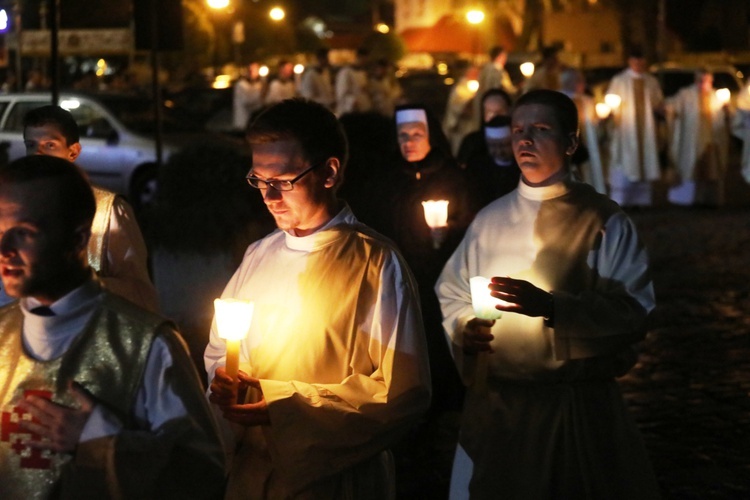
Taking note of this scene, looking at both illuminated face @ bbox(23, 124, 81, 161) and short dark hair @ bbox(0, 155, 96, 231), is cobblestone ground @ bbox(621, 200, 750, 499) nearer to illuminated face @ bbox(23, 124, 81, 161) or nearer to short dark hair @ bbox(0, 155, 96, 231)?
illuminated face @ bbox(23, 124, 81, 161)

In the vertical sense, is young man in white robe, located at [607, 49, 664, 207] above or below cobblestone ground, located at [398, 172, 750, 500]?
above

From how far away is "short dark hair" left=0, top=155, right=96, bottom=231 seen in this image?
303cm

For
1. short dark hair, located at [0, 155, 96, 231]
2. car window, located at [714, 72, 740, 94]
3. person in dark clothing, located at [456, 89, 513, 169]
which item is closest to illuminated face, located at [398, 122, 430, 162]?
person in dark clothing, located at [456, 89, 513, 169]

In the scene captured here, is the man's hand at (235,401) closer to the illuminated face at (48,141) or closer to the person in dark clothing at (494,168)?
the illuminated face at (48,141)

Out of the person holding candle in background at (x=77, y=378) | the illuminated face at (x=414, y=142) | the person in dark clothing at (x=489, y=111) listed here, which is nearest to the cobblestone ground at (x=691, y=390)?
the illuminated face at (x=414, y=142)

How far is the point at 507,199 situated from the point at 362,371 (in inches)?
53.9

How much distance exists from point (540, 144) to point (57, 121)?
6.48 ft

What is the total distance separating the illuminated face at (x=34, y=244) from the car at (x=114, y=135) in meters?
16.2

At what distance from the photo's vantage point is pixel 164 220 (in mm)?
11227

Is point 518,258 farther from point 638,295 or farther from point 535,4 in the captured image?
point 535,4

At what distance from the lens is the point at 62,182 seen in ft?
9.96

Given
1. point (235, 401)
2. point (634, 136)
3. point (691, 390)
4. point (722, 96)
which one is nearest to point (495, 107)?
point (691, 390)

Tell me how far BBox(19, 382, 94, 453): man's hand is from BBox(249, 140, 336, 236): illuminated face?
1.32 m

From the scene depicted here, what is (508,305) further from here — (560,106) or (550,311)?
(560,106)
